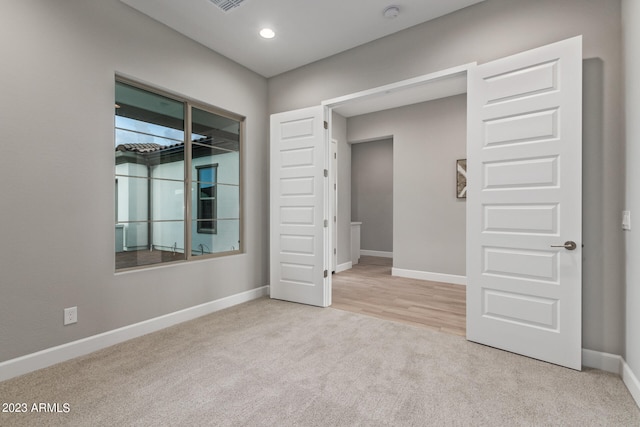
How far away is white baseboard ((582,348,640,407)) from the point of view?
1.94 m

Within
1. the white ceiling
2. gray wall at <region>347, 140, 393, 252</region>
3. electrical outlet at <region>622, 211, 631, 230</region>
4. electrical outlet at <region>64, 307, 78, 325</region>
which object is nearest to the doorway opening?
the white ceiling

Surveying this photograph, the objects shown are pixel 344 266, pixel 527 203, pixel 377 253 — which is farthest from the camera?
pixel 377 253

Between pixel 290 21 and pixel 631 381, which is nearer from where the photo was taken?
pixel 631 381

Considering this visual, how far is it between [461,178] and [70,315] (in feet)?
16.6

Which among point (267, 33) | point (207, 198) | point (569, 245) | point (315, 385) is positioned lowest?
point (315, 385)

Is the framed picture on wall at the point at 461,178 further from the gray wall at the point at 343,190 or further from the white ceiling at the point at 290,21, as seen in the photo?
the white ceiling at the point at 290,21

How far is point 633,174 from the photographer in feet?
6.33

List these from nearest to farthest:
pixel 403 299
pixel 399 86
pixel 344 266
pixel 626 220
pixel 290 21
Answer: pixel 626 220 < pixel 290 21 < pixel 399 86 < pixel 403 299 < pixel 344 266

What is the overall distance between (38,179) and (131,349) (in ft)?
5.01

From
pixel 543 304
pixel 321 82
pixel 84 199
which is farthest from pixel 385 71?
pixel 84 199

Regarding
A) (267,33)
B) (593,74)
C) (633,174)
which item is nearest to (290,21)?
(267,33)

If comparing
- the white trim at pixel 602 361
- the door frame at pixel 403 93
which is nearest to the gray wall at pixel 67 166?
the door frame at pixel 403 93

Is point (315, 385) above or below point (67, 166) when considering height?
below

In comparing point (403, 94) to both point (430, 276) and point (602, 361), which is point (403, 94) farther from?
point (602, 361)
